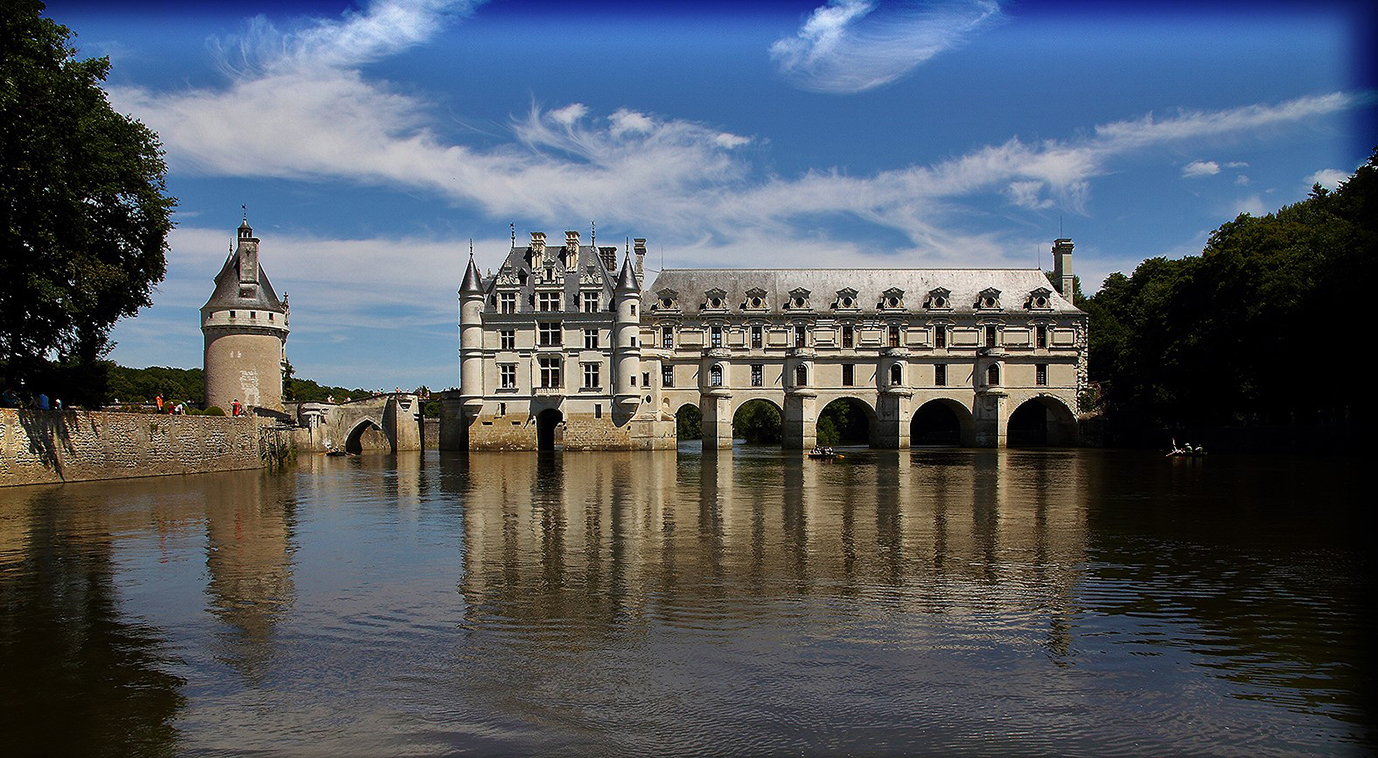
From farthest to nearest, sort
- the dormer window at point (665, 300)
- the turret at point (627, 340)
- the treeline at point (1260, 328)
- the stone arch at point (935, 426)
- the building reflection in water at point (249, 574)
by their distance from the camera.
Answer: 1. the stone arch at point (935, 426)
2. the dormer window at point (665, 300)
3. the turret at point (627, 340)
4. the treeline at point (1260, 328)
5. the building reflection in water at point (249, 574)

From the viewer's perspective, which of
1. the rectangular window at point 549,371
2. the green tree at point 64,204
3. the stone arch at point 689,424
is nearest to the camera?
the green tree at point 64,204

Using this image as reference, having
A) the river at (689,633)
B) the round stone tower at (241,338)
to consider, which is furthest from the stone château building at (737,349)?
the river at (689,633)

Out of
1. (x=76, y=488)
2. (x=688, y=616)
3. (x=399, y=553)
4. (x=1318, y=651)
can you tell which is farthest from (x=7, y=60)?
(x=1318, y=651)

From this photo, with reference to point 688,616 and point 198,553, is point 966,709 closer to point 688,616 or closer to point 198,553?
point 688,616

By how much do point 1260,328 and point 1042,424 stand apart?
81.8 feet

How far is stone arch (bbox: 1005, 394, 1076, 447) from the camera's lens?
66.6m

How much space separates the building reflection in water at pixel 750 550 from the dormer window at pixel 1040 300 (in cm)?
3790

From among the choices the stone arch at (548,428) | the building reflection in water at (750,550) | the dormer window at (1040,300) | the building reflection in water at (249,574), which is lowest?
the building reflection in water at (750,550)

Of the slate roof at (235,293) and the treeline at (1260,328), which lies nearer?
the treeline at (1260,328)

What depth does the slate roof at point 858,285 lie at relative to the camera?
219 ft

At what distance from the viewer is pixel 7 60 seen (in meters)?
25.5

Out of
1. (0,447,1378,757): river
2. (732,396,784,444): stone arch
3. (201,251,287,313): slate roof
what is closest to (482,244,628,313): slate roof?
(201,251,287,313): slate roof

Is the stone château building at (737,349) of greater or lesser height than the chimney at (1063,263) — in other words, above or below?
below

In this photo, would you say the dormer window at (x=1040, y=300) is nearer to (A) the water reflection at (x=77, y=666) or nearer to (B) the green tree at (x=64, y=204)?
(B) the green tree at (x=64, y=204)
